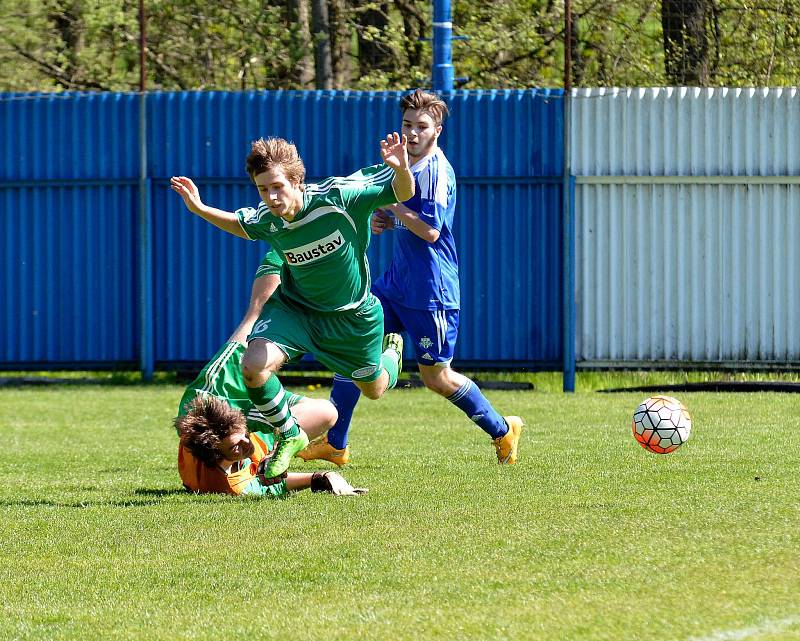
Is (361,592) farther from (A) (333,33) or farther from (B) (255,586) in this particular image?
(A) (333,33)

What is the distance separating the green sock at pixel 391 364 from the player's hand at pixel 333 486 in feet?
2.72

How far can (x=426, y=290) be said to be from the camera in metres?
8.12

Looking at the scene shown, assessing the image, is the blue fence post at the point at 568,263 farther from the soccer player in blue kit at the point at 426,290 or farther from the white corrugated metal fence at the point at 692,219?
the soccer player in blue kit at the point at 426,290

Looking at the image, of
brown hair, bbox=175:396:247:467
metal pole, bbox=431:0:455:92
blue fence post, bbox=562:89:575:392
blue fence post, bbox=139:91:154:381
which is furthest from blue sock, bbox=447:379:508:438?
blue fence post, bbox=139:91:154:381

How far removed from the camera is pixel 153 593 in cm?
496

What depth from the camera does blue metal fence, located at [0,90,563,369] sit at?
1318cm

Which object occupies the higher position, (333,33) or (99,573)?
(333,33)

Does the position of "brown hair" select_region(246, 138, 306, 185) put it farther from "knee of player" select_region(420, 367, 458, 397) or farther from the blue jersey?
"knee of player" select_region(420, 367, 458, 397)

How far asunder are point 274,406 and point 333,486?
49 cm

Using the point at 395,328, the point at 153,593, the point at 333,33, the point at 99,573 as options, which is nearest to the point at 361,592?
the point at 153,593

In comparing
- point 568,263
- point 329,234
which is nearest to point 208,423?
point 329,234

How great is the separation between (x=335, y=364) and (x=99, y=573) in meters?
2.26

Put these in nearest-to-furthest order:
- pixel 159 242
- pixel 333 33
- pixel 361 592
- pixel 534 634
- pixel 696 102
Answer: pixel 534 634 → pixel 361 592 → pixel 696 102 → pixel 159 242 → pixel 333 33

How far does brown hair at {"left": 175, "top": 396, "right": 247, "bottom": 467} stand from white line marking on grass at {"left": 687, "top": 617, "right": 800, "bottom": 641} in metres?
2.99
